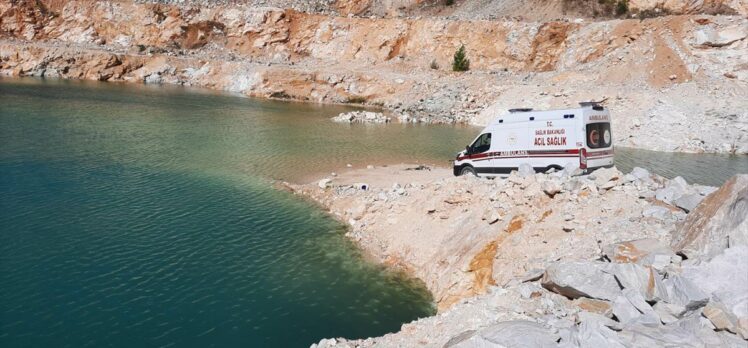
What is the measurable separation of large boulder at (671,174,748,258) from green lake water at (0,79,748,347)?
695 centimetres

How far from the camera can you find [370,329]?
42.4 ft

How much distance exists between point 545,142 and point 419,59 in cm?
5031

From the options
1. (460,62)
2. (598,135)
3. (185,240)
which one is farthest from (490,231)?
(460,62)

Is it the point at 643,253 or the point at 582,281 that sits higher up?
the point at 643,253

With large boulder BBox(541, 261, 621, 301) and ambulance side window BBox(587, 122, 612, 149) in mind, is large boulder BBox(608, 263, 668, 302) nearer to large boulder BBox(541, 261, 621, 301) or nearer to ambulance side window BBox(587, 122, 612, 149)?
large boulder BBox(541, 261, 621, 301)

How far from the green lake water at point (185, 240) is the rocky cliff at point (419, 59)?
28.9ft

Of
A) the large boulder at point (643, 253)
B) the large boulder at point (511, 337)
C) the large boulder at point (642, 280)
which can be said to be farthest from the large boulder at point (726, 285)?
the large boulder at point (511, 337)

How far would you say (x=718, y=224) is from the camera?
956 cm

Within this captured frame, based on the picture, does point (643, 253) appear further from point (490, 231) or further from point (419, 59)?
point (419, 59)

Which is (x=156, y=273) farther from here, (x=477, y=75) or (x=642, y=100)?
(x=477, y=75)

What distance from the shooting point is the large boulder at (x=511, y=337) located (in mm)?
8086

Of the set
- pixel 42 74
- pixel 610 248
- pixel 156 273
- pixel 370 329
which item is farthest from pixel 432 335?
pixel 42 74

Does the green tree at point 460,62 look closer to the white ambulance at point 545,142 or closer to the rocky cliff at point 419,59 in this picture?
the rocky cliff at point 419,59

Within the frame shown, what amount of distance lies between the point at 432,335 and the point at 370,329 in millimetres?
2955
